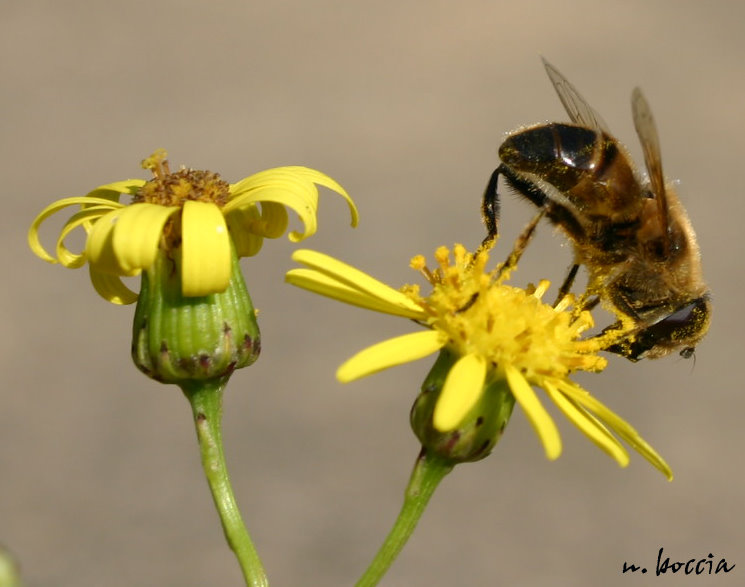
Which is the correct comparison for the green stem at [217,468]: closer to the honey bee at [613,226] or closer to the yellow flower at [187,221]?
the yellow flower at [187,221]

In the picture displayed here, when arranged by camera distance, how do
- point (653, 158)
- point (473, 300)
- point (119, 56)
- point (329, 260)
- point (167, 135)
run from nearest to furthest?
point (329, 260), point (473, 300), point (653, 158), point (167, 135), point (119, 56)

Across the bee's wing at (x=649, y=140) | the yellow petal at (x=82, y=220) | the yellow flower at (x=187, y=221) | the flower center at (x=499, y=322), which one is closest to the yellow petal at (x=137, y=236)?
the yellow flower at (x=187, y=221)

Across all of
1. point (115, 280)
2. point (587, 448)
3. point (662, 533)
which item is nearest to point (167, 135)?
point (587, 448)

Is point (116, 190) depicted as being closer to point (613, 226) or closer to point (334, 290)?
point (334, 290)

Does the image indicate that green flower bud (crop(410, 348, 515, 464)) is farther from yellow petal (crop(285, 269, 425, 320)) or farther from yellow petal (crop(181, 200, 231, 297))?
yellow petal (crop(181, 200, 231, 297))

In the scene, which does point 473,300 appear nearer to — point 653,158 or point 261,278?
point 653,158

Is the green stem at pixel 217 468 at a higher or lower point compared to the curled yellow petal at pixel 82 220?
lower

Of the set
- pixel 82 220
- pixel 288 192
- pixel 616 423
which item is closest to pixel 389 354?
pixel 288 192
